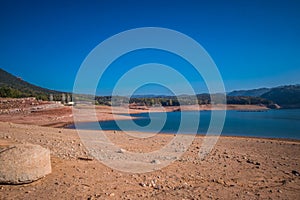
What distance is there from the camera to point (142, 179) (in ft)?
22.2

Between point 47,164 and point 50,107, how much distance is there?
46.4 m

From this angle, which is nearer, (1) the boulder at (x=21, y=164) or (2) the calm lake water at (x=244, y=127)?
(1) the boulder at (x=21, y=164)

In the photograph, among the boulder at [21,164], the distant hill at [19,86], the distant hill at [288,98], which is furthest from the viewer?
the distant hill at [288,98]

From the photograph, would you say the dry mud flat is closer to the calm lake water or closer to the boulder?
the boulder

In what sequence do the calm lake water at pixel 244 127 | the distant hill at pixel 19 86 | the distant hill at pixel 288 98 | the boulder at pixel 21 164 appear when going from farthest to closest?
the distant hill at pixel 288 98 < the distant hill at pixel 19 86 < the calm lake water at pixel 244 127 < the boulder at pixel 21 164

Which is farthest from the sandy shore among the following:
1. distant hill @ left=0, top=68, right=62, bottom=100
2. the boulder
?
distant hill @ left=0, top=68, right=62, bottom=100

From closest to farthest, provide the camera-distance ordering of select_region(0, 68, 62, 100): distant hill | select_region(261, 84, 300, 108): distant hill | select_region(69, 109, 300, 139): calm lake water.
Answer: select_region(69, 109, 300, 139): calm lake water < select_region(0, 68, 62, 100): distant hill < select_region(261, 84, 300, 108): distant hill

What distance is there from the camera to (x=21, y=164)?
18.7ft

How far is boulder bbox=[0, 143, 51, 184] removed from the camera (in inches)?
222

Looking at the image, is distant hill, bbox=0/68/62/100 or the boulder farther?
distant hill, bbox=0/68/62/100

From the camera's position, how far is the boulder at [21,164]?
5.63m

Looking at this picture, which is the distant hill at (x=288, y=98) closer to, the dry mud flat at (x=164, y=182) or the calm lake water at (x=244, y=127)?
the calm lake water at (x=244, y=127)

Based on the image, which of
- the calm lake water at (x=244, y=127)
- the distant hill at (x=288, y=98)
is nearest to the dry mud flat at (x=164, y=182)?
the calm lake water at (x=244, y=127)

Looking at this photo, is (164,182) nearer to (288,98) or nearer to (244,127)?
(244,127)
